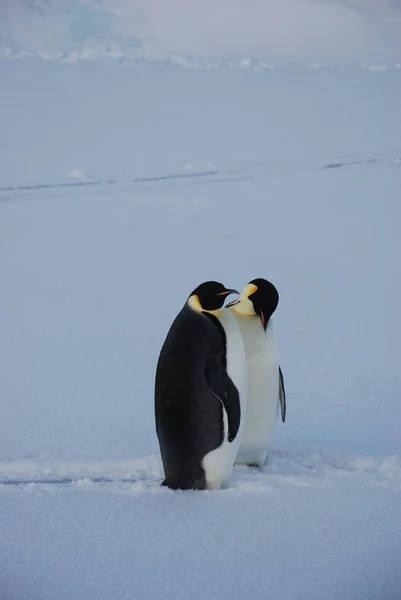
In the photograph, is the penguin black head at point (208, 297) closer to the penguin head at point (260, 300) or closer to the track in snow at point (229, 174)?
the penguin head at point (260, 300)

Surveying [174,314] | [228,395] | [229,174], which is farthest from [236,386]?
[229,174]

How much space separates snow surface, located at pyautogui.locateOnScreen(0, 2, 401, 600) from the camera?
1572mm

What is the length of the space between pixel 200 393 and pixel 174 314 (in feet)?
5.11

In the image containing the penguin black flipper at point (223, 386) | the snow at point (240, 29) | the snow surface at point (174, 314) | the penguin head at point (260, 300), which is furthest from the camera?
the snow at point (240, 29)

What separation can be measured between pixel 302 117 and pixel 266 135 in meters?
1.62

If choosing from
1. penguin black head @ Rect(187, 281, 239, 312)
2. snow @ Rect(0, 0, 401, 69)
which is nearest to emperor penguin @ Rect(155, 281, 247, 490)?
penguin black head @ Rect(187, 281, 239, 312)

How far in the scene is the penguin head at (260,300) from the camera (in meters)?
1.96

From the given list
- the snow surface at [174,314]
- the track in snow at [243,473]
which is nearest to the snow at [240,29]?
the snow surface at [174,314]

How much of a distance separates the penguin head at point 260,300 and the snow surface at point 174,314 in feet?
1.09

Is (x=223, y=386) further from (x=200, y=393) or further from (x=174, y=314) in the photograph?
(x=174, y=314)

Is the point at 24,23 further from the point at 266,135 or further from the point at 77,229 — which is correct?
the point at 266,135

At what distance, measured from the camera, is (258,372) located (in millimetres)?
2014

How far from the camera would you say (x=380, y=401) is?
253cm

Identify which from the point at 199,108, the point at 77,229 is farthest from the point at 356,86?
the point at 77,229
